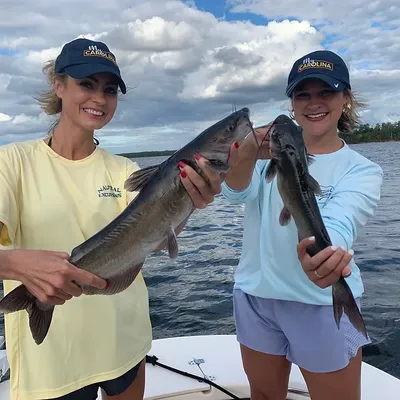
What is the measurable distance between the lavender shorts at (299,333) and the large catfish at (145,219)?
1.02 meters

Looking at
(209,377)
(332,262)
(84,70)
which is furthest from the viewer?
(209,377)

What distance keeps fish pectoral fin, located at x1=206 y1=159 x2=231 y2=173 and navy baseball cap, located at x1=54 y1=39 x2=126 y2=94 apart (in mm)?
1020

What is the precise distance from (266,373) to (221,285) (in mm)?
7577

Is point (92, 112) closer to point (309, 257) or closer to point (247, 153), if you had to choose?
point (247, 153)

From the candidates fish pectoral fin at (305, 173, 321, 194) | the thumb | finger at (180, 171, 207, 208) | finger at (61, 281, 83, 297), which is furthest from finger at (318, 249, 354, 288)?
finger at (61, 281, 83, 297)

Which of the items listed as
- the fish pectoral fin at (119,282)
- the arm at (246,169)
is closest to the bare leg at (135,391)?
the fish pectoral fin at (119,282)

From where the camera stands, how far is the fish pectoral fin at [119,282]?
2.97 m

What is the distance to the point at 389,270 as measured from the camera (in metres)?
11.7

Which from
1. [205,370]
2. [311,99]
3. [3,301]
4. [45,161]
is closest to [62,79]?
[45,161]

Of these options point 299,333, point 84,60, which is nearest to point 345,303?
point 299,333

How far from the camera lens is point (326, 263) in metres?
2.74

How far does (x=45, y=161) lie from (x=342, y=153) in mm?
2167

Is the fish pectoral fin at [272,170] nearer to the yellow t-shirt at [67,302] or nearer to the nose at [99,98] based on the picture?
the yellow t-shirt at [67,302]

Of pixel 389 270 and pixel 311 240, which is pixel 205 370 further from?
pixel 389 270
